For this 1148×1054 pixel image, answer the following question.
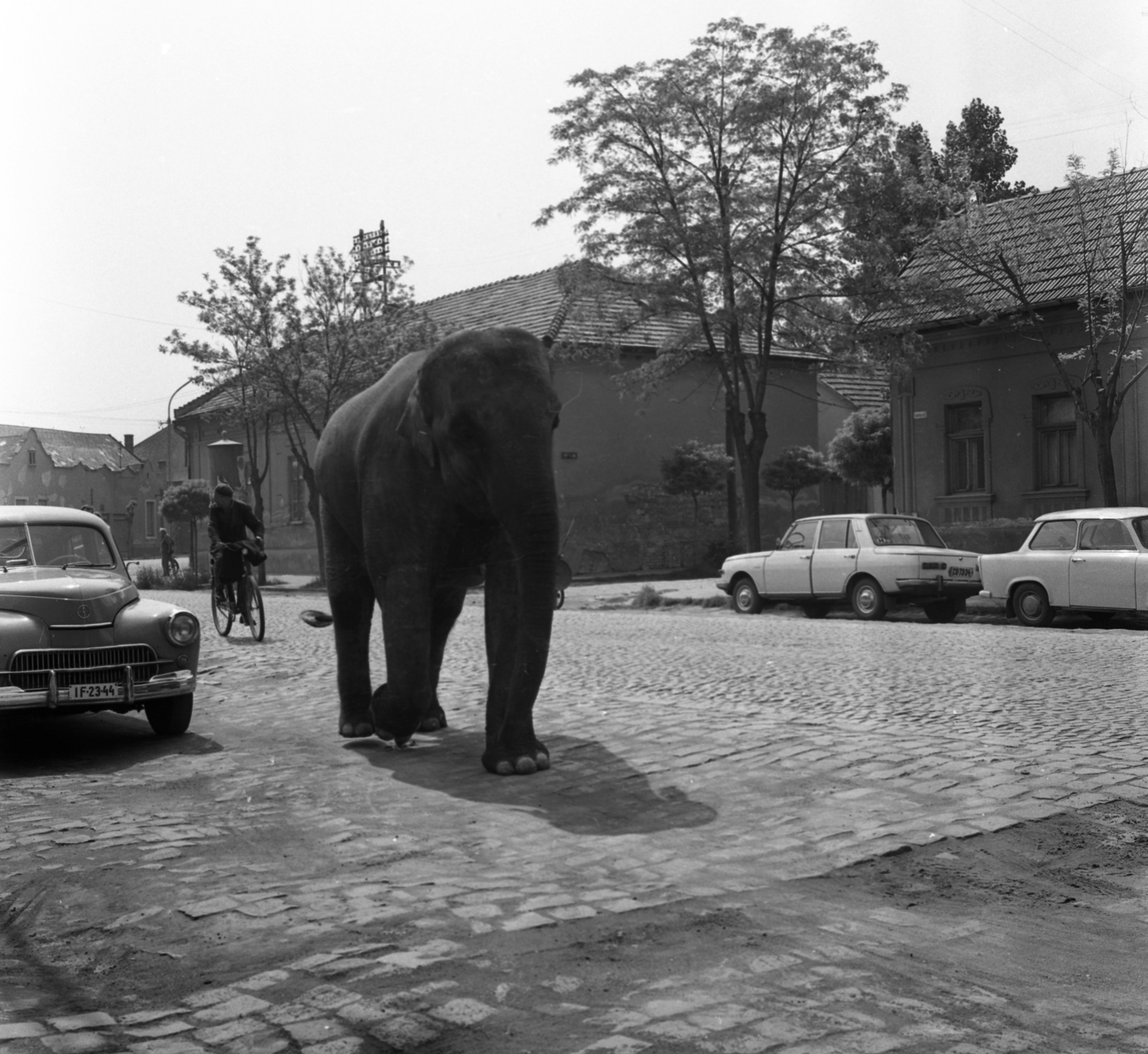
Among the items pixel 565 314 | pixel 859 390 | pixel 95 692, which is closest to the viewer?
pixel 95 692

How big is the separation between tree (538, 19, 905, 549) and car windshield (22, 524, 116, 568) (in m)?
18.6

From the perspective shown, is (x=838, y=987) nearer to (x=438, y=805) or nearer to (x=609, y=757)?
(x=438, y=805)

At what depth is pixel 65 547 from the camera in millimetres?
9859

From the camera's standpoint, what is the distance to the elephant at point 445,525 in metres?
6.92

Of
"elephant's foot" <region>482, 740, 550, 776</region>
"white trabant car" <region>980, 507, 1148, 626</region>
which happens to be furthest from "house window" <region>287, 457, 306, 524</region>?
"elephant's foot" <region>482, 740, 550, 776</region>

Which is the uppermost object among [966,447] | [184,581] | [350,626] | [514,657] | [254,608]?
[966,447]

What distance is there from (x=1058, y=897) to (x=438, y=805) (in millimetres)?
2837

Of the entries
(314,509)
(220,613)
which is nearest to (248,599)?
(220,613)

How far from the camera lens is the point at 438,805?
6.62 metres

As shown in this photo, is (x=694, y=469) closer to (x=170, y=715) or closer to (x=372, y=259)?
(x=372, y=259)

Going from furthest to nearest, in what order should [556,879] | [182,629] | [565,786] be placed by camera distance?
[182,629]
[565,786]
[556,879]

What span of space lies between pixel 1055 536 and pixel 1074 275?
9.55m

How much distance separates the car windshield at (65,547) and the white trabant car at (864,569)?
12860 millimetres

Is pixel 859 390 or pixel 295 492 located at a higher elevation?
pixel 859 390
